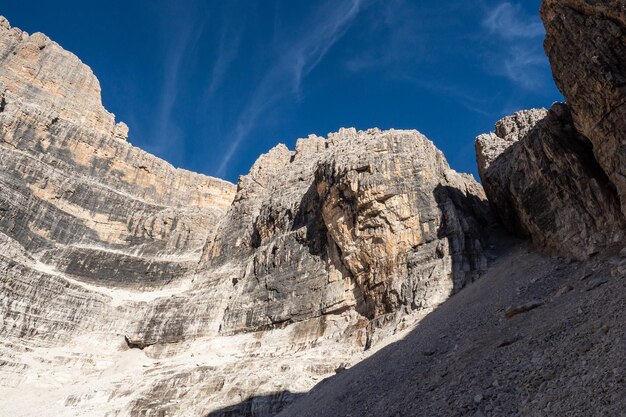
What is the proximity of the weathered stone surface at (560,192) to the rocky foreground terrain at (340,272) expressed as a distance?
11 centimetres

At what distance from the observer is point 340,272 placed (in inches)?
1559

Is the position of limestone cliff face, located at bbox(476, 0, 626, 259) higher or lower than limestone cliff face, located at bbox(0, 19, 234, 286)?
lower

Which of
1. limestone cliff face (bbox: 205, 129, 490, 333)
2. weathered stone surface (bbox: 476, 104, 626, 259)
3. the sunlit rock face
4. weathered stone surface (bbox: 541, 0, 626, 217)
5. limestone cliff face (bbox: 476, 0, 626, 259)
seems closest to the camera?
weathered stone surface (bbox: 541, 0, 626, 217)

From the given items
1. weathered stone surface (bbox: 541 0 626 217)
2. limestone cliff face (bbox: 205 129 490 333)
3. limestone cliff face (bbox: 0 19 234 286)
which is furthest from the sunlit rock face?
weathered stone surface (bbox: 541 0 626 217)

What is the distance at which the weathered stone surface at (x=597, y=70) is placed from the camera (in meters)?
19.5

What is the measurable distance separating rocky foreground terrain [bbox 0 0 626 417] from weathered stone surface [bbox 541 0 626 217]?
9 cm

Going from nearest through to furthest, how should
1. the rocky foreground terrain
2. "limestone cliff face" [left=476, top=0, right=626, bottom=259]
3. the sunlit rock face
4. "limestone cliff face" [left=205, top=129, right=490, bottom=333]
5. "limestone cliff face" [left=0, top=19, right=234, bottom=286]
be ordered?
the rocky foreground terrain → "limestone cliff face" [left=476, top=0, right=626, bottom=259] → the sunlit rock face → "limestone cliff face" [left=205, top=129, right=490, bottom=333] → "limestone cliff face" [left=0, top=19, right=234, bottom=286]

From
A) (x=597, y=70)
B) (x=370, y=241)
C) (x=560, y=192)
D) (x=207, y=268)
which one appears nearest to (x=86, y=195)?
(x=207, y=268)

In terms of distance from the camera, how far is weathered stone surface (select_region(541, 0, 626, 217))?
19516mm

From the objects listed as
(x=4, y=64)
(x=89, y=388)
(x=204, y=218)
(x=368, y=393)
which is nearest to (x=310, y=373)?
(x=368, y=393)

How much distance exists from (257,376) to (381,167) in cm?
1924

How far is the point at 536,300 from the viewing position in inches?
706

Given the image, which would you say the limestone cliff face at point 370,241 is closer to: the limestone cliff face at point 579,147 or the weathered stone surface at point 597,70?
the limestone cliff face at point 579,147

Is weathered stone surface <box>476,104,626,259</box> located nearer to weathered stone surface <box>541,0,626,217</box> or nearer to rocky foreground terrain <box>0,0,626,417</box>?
rocky foreground terrain <box>0,0,626,417</box>
